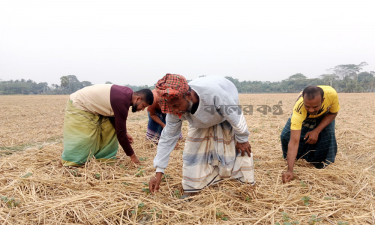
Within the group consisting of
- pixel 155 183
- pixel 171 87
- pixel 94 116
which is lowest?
pixel 155 183

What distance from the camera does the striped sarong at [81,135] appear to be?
117 inches

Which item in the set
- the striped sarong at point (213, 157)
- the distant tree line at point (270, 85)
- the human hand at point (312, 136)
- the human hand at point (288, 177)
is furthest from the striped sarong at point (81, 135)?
the distant tree line at point (270, 85)

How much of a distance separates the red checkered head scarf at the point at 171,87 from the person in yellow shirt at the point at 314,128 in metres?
1.35

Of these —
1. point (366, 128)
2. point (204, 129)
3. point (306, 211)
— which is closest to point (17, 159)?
point (204, 129)

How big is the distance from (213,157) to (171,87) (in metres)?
0.97

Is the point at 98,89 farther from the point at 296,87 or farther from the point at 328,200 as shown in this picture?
the point at 296,87

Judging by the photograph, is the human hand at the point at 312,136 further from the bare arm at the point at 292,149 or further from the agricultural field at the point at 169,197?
the bare arm at the point at 292,149

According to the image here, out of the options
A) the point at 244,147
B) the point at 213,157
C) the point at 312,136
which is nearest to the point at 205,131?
the point at 213,157

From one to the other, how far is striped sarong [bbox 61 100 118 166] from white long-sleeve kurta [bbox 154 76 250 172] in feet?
4.23

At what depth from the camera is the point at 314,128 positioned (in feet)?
9.99

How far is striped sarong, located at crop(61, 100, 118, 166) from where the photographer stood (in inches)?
117

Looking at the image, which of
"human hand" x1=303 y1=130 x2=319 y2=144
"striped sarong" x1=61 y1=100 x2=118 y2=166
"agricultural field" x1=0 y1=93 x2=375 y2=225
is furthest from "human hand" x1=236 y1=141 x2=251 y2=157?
"striped sarong" x1=61 y1=100 x2=118 y2=166

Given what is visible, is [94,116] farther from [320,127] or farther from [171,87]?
[320,127]

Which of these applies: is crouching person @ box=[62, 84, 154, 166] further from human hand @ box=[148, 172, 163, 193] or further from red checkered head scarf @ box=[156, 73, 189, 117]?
red checkered head scarf @ box=[156, 73, 189, 117]
